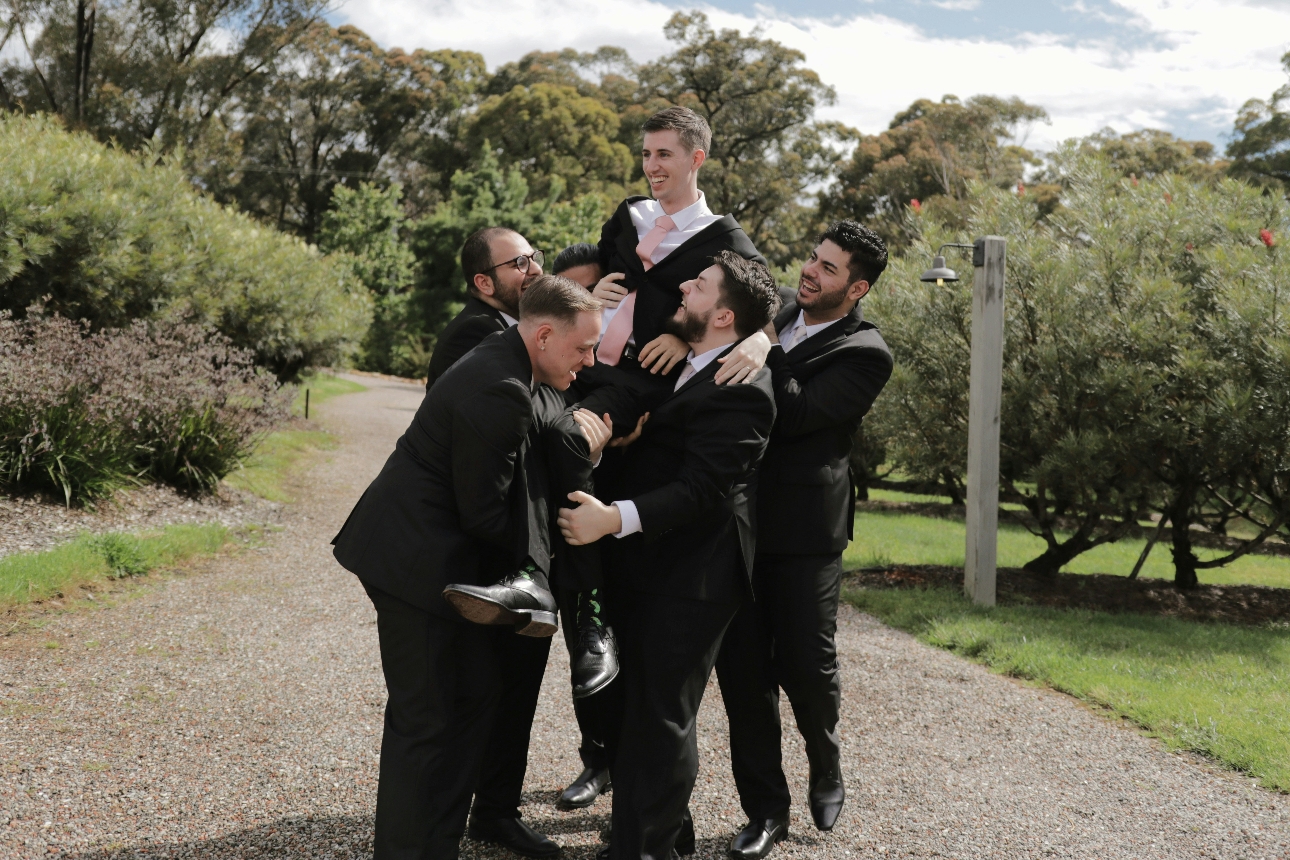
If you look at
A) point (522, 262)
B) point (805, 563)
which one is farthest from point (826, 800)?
point (522, 262)

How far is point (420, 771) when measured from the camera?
8.98 ft

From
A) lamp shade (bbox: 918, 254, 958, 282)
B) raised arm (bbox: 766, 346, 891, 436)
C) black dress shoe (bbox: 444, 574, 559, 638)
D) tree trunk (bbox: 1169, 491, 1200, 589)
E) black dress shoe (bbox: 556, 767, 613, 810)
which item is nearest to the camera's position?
black dress shoe (bbox: 444, 574, 559, 638)

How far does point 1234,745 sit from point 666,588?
344cm

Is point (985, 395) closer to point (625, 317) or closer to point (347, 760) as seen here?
point (625, 317)

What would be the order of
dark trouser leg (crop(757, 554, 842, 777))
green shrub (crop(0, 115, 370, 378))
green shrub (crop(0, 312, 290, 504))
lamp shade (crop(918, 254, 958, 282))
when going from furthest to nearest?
green shrub (crop(0, 115, 370, 378)) → lamp shade (crop(918, 254, 958, 282)) → green shrub (crop(0, 312, 290, 504)) → dark trouser leg (crop(757, 554, 842, 777))

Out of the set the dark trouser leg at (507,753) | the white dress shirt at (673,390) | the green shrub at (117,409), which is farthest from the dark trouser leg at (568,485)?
the green shrub at (117,409)

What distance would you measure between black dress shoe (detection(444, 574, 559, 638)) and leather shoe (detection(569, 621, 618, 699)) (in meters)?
0.19

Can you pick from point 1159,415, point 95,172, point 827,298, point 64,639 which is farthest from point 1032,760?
point 95,172

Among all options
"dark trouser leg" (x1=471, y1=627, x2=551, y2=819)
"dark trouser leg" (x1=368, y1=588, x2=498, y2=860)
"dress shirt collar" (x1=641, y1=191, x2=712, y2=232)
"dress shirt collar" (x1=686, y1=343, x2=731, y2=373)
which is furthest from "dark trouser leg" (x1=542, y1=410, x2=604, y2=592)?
"dress shirt collar" (x1=641, y1=191, x2=712, y2=232)

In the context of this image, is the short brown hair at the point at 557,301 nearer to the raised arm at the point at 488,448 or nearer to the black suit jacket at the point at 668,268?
the raised arm at the point at 488,448

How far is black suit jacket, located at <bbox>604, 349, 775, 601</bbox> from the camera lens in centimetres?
290

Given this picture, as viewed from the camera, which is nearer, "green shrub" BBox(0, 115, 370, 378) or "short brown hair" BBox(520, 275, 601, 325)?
"short brown hair" BBox(520, 275, 601, 325)

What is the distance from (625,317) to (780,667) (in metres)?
1.42

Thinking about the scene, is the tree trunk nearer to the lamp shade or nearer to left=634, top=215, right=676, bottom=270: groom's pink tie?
the lamp shade
